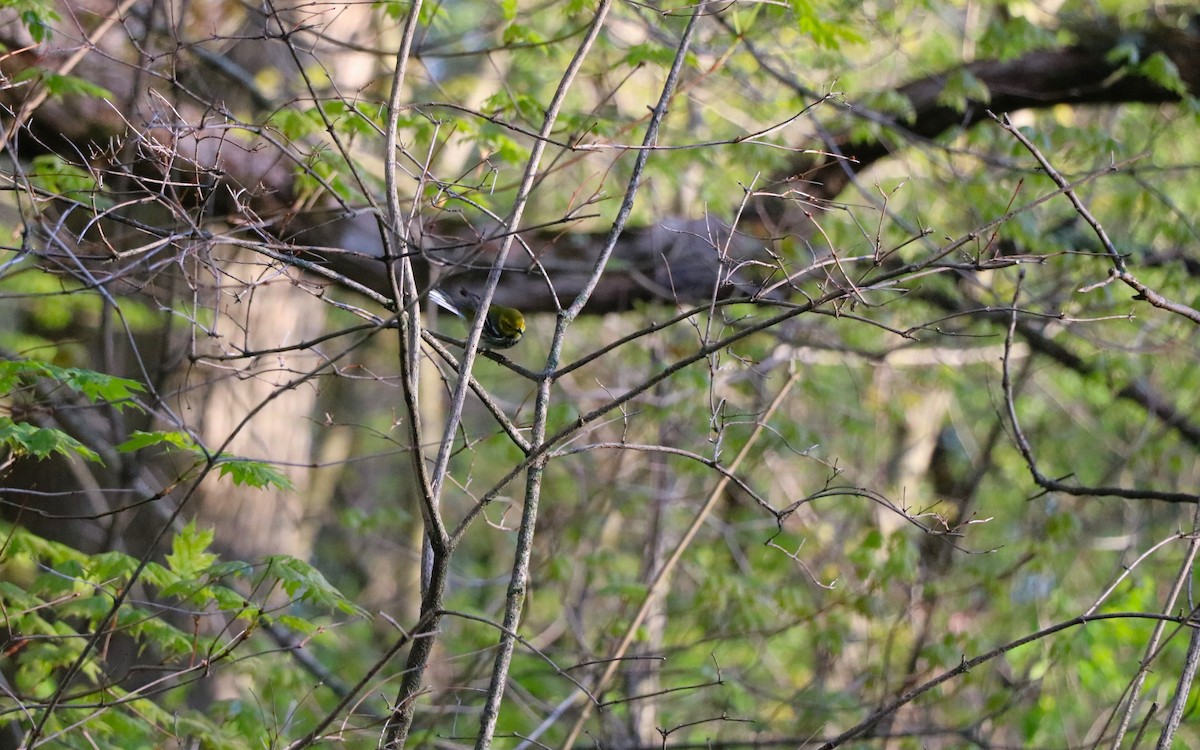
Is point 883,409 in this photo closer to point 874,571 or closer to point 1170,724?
point 874,571

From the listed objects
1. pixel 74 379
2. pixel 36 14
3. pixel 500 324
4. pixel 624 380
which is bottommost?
A: pixel 74 379

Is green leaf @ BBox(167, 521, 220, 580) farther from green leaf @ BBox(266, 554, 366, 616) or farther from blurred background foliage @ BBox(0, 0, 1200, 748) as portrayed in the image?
green leaf @ BBox(266, 554, 366, 616)

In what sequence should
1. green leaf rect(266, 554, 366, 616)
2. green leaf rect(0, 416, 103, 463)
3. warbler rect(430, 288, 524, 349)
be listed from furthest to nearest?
warbler rect(430, 288, 524, 349) < green leaf rect(266, 554, 366, 616) < green leaf rect(0, 416, 103, 463)

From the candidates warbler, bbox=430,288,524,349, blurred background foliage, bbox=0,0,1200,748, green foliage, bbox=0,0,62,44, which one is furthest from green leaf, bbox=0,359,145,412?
warbler, bbox=430,288,524,349

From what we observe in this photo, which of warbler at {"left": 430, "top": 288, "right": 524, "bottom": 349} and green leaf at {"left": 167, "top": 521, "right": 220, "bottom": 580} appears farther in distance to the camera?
warbler at {"left": 430, "top": 288, "right": 524, "bottom": 349}

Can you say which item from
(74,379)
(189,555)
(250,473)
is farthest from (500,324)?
(74,379)

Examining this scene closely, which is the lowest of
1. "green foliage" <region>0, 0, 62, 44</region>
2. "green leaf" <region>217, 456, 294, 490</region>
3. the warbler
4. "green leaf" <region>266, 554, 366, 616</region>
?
"green leaf" <region>266, 554, 366, 616</region>

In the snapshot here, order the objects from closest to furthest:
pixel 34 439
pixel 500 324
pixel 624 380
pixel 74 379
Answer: pixel 34 439, pixel 74 379, pixel 500 324, pixel 624 380

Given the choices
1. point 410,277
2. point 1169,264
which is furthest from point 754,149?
point 410,277

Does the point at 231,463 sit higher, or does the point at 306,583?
the point at 231,463

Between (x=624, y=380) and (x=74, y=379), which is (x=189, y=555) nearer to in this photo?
(x=74, y=379)

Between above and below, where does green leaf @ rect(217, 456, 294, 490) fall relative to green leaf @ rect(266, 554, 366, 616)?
above

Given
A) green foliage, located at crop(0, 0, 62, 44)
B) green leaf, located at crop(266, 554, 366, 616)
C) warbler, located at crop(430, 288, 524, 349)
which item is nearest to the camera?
green leaf, located at crop(266, 554, 366, 616)

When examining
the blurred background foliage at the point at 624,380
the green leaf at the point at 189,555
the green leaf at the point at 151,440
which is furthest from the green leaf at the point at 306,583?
the green leaf at the point at 189,555
